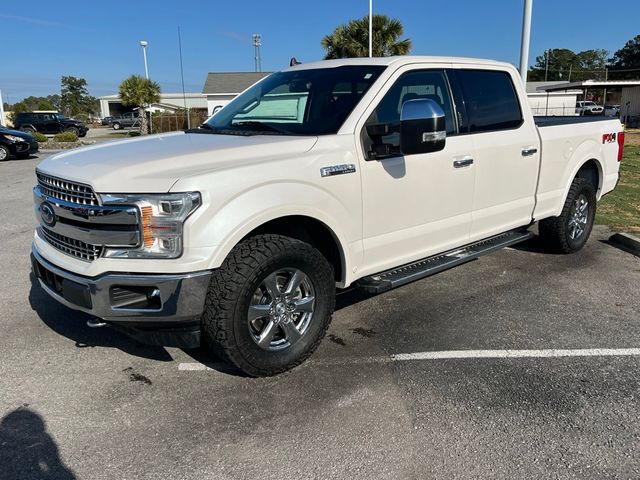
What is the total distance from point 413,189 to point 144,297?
6.80 feet

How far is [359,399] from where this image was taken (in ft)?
10.6

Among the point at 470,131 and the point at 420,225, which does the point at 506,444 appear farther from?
the point at 470,131

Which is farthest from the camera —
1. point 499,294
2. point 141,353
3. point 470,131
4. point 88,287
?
point 499,294

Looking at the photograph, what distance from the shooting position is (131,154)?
338cm

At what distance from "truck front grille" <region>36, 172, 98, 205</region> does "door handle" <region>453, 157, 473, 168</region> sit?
268 cm

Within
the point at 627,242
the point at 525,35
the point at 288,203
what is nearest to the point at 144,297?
the point at 288,203

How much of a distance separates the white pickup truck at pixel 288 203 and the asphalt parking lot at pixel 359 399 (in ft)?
1.35

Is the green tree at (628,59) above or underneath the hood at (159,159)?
above

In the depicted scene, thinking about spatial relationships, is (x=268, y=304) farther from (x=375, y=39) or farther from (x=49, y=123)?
(x=49, y=123)

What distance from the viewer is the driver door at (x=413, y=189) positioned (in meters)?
3.81

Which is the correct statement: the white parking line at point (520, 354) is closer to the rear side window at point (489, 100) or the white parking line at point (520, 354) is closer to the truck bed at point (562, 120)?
the rear side window at point (489, 100)

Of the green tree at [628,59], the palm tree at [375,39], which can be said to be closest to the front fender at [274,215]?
the palm tree at [375,39]

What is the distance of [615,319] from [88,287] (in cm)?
396

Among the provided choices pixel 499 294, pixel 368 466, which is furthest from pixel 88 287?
pixel 499 294
